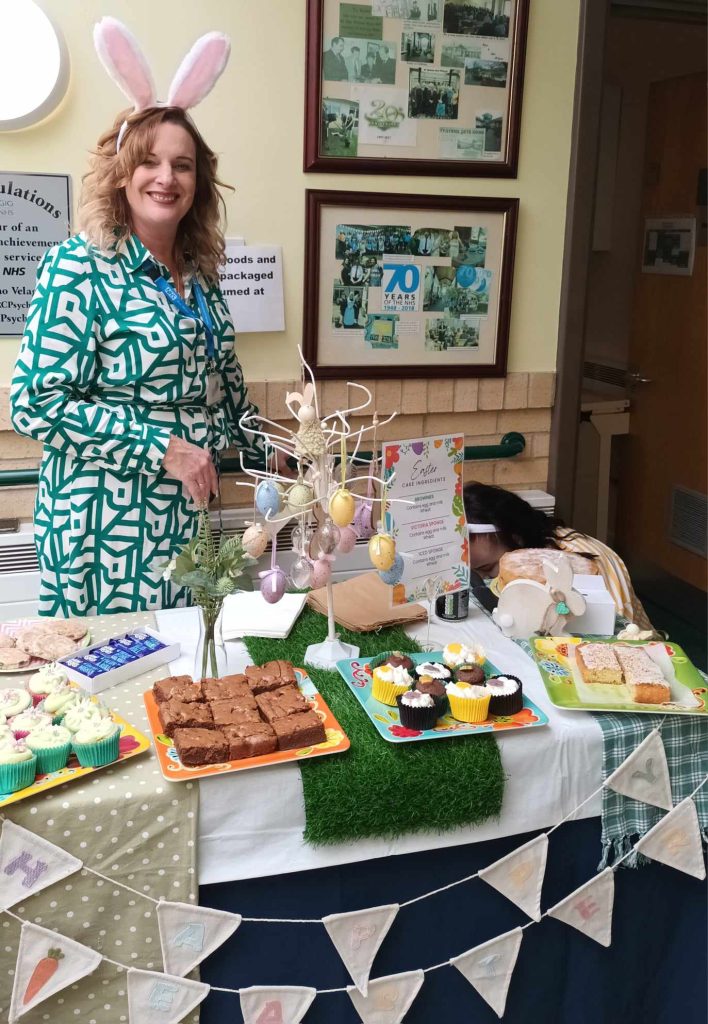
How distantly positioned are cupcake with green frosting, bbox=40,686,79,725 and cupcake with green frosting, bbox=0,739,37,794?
0.13 metres

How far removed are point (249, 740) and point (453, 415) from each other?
1870mm

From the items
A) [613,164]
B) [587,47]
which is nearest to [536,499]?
[587,47]

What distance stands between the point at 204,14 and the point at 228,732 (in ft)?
6.71

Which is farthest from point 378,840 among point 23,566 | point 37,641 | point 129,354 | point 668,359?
point 668,359

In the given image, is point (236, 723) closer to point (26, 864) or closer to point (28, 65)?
point (26, 864)

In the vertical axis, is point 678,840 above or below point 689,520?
above

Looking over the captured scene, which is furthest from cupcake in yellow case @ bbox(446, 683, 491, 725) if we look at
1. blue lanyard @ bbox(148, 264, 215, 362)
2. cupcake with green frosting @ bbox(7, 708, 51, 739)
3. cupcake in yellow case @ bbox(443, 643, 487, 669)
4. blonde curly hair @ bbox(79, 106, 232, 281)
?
blonde curly hair @ bbox(79, 106, 232, 281)

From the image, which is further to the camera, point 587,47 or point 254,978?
point 587,47

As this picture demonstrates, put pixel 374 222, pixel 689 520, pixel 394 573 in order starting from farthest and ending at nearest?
pixel 689 520 → pixel 374 222 → pixel 394 573

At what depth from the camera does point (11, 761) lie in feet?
4.68

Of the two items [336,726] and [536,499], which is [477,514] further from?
[336,726]

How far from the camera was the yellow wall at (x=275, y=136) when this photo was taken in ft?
8.70

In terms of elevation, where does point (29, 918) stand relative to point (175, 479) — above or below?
below

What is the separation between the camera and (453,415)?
127 inches
